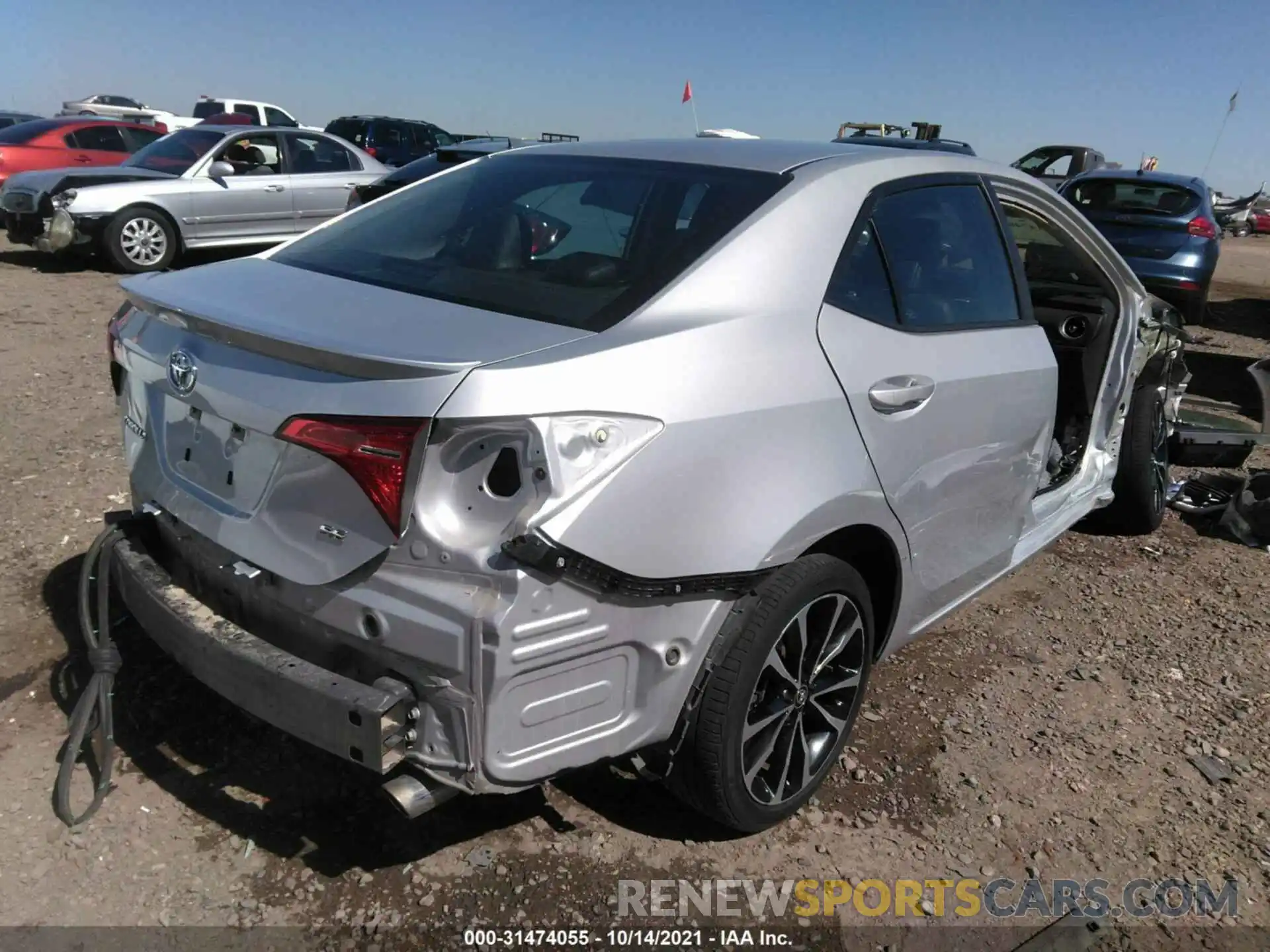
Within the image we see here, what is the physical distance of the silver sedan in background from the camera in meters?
10.2

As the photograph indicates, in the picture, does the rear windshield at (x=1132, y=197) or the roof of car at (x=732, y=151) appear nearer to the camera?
the roof of car at (x=732, y=151)

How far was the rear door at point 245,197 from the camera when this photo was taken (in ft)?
34.5

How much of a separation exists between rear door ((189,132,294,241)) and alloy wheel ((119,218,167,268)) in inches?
14.4

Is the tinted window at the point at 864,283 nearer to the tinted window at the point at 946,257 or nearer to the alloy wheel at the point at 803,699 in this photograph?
the tinted window at the point at 946,257

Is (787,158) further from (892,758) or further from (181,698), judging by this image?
(181,698)

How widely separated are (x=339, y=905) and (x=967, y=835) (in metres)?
1.64

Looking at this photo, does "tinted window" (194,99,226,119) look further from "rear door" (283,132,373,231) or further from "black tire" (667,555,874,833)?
"black tire" (667,555,874,833)

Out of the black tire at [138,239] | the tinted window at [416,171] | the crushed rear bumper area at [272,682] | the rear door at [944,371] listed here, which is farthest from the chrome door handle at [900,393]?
the black tire at [138,239]

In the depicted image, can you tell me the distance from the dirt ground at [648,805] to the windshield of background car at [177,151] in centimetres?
867

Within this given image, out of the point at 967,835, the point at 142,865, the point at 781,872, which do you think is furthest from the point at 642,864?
the point at 142,865

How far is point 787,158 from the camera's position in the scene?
271 centimetres

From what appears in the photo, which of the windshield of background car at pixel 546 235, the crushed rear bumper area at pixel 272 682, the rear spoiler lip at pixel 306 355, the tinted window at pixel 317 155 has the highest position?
the windshield of background car at pixel 546 235

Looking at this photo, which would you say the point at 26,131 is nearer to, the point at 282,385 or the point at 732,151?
the point at 732,151

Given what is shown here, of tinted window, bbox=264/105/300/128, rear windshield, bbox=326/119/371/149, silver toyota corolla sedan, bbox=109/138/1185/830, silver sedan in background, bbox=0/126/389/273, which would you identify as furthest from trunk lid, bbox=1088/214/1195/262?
tinted window, bbox=264/105/300/128
